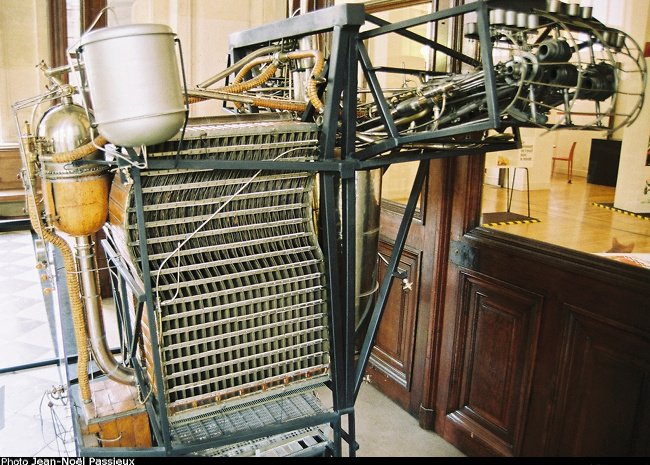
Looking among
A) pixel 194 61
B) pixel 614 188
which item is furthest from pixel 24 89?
pixel 614 188

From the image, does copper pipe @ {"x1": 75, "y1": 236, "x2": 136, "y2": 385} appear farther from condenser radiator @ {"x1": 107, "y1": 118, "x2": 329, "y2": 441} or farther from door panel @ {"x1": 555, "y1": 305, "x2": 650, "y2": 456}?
door panel @ {"x1": 555, "y1": 305, "x2": 650, "y2": 456}

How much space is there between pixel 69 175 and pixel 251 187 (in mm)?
646

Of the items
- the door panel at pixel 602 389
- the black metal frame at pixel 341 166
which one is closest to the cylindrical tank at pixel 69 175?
the black metal frame at pixel 341 166

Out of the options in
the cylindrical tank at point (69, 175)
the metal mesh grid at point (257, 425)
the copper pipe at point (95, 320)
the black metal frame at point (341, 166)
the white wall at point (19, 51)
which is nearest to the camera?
the black metal frame at point (341, 166)

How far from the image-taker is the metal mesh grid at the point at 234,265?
1.85 m

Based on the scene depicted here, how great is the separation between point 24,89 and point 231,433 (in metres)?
7.24

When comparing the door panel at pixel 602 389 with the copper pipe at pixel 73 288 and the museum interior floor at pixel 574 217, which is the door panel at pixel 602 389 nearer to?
the museum interior floor at pixel 574 217

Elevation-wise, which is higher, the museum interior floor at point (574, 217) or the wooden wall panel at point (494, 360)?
the museum interior floor at point (574, 217)

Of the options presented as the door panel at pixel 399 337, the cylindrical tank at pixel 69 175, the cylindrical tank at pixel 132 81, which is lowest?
the door panel at pixel 399 337

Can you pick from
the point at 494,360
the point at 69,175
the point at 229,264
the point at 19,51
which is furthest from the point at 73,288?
the point at 19,51

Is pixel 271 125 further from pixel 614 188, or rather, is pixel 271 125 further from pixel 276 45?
pixel 614 188

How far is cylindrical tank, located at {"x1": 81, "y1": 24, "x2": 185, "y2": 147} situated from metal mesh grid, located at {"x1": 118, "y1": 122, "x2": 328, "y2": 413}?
17 centimetres

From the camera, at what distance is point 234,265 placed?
2020 mm

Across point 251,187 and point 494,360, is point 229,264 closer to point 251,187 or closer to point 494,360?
point 251,187
